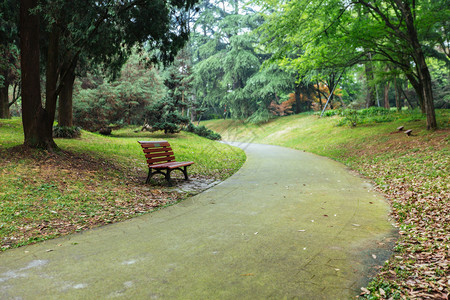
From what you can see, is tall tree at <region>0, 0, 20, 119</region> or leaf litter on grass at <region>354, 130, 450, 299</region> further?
tall tree at <region>0, 0, 20, 119</region>

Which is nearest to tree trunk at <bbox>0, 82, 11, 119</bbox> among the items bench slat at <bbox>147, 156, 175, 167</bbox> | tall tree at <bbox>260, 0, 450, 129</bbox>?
bench slat at <bbox>147, 156, 175, 167</bbox>

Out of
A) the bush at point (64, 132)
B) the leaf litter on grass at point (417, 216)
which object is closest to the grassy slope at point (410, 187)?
the leaf litter on grass at point (417, 216)

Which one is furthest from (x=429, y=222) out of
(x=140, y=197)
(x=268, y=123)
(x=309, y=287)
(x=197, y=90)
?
(x=197, y=90)

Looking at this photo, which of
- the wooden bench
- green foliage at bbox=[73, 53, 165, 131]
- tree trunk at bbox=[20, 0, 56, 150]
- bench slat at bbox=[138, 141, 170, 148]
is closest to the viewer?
the wooden bench

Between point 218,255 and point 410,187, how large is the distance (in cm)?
501

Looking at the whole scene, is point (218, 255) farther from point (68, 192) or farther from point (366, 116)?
point (366, 116)

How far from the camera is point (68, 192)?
18.8 feet

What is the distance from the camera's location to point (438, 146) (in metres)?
8.71

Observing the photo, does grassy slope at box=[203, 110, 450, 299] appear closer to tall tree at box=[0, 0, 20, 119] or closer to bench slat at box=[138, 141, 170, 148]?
bench slat at box=[138, 141, 170, 148]

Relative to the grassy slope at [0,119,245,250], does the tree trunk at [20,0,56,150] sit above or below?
above

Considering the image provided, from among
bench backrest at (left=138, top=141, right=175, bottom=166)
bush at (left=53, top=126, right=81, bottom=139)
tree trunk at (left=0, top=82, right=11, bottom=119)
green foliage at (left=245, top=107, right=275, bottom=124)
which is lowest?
bench backrest at (left=138, top=141, right=175, bottom=166)

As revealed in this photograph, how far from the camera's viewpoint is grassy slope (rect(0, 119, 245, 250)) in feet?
14.4

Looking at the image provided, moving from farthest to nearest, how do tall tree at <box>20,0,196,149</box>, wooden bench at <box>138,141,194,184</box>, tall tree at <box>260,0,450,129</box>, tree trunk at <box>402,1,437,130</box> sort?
tree trunk at <box>402,1,437,130</box>, tall tree at <box>260,0,450,129</box>, tall tree at <box>20,0,196,149</box>, wooden bench at <box>138,141,194,184</box>

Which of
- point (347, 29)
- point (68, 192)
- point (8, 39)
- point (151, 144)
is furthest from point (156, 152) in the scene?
point (347, 29)
